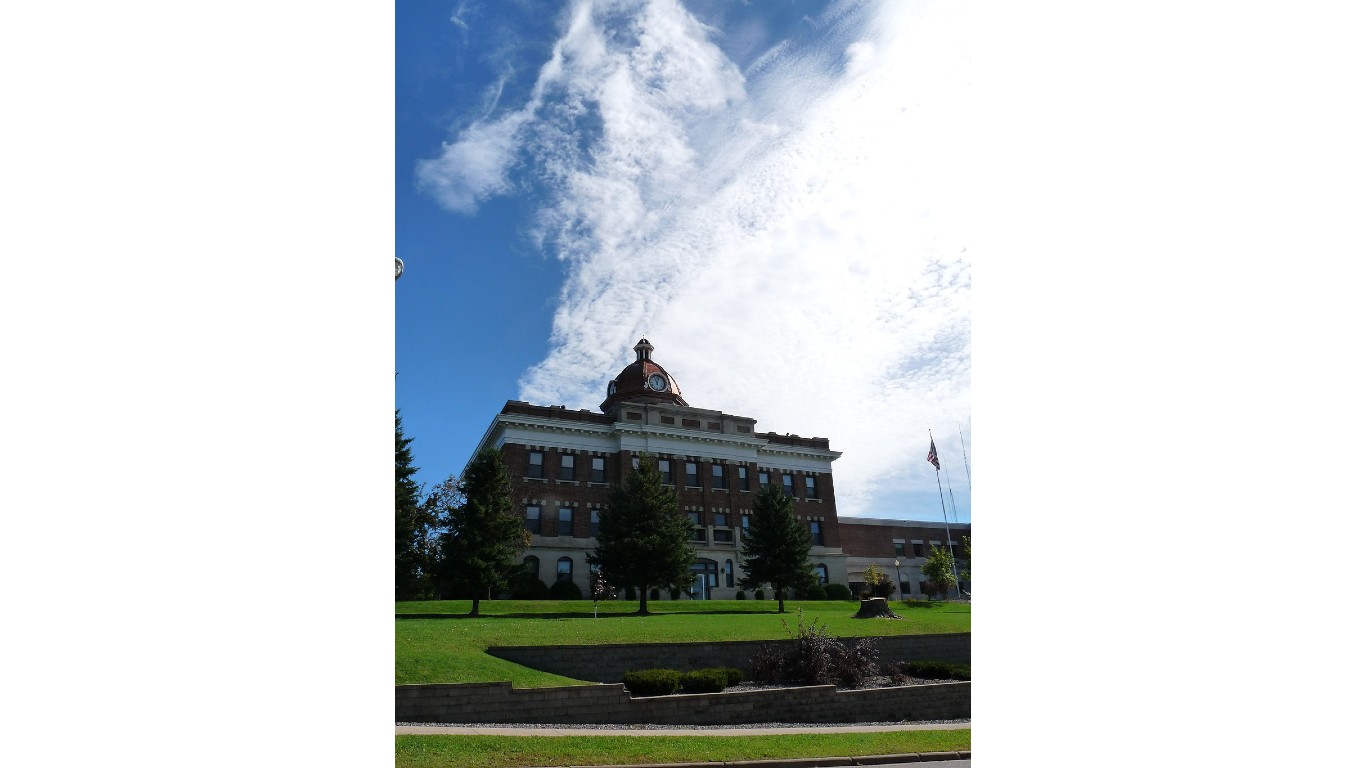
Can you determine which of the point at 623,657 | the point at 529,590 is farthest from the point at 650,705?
the point at 529,590

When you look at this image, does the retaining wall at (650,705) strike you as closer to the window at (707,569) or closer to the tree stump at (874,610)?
the tree stump at (874,610)

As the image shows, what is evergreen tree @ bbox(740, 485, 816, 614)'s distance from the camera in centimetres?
3009

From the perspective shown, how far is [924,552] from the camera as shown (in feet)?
149

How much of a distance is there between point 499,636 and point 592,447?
21396 millimetres

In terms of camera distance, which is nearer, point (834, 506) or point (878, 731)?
point (878, 731)

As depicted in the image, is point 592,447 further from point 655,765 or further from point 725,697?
point 655,765

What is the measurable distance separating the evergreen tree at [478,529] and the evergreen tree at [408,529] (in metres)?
0.66

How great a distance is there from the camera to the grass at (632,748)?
7.87 meters

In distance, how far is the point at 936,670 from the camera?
594 inches

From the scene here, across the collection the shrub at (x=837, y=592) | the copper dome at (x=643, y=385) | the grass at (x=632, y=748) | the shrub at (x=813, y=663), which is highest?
the copper dome at (x=643, y=385)

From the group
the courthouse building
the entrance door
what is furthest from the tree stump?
the entrance door

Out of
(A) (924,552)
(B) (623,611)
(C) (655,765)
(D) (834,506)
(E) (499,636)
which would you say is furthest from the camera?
(A) (924,552)

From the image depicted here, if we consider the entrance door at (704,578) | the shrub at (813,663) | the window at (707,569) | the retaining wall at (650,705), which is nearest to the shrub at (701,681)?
the retaining wall at (650,705)
